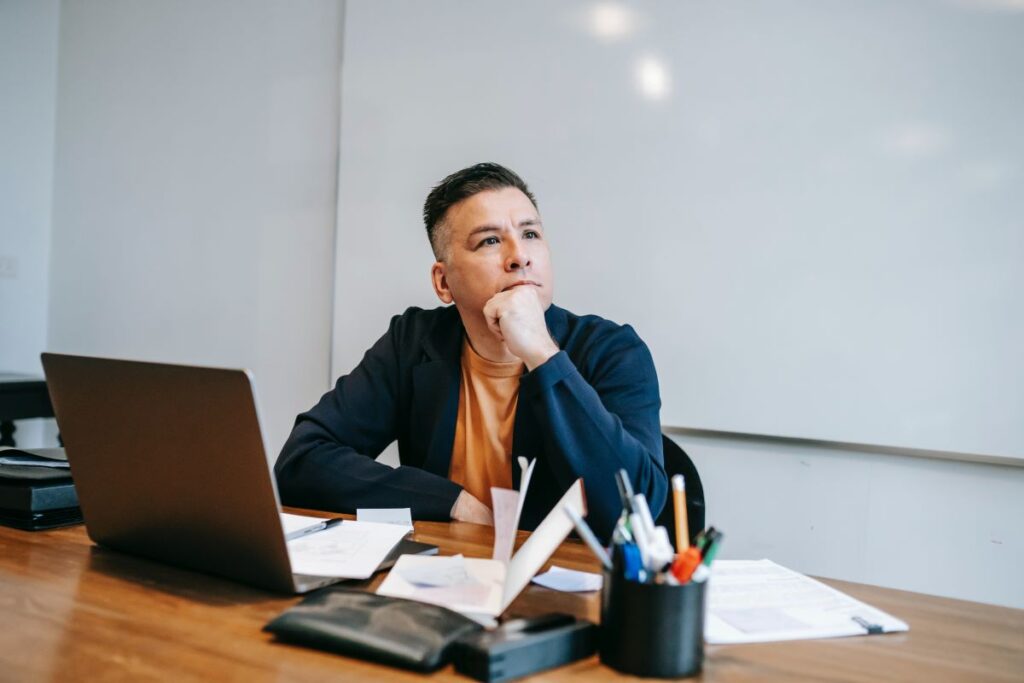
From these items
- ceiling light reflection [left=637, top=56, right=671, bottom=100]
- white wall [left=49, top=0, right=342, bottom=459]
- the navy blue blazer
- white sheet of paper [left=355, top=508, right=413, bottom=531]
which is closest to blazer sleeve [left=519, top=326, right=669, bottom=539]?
the navy blue blazer

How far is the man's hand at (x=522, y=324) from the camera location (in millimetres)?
1452

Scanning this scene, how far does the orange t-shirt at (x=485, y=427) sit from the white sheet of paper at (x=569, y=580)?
2.03 ft

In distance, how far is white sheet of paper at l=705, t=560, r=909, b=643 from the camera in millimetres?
827

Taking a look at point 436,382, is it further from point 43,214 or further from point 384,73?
point 43,214

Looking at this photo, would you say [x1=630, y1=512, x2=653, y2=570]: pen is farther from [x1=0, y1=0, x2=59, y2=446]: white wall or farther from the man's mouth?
[x1=0, y1=0, x2=59, y2=446]: white wall

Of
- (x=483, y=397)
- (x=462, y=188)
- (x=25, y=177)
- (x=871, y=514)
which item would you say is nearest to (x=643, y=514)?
(x=483, y=397)

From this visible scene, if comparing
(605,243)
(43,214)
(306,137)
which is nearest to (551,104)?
(605,243)

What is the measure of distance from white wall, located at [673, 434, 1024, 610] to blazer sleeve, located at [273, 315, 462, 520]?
0.91 metres

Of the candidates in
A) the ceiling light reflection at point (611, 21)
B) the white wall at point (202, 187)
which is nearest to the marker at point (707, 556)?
the ceiling light reflection at point (611, 21)

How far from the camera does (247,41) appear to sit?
304 centimetres

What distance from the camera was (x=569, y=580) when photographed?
99cm

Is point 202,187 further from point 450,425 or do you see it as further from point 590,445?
point 590,445

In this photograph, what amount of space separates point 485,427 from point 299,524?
575mm

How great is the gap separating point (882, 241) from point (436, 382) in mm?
1104
